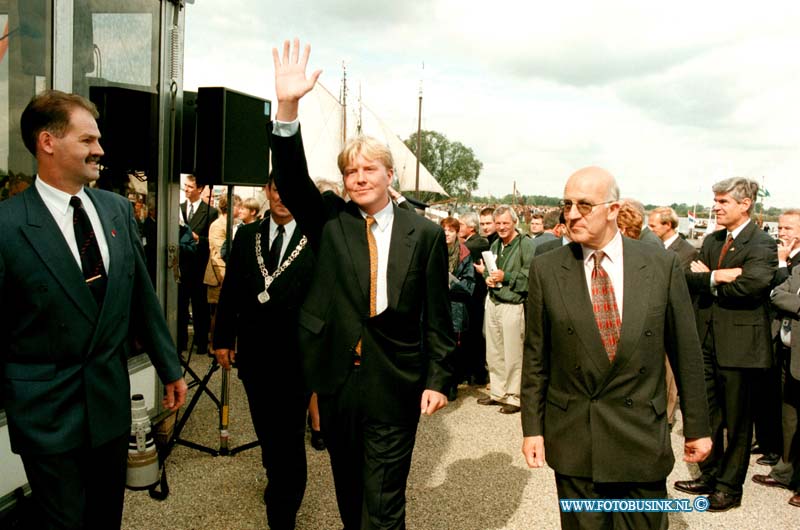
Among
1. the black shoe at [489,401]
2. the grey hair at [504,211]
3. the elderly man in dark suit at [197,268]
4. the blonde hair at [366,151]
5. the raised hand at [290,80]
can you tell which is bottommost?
the black shoe at [489,401]

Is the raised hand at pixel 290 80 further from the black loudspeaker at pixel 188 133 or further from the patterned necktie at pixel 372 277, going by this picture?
the black loudspeaker at pixel 188 133

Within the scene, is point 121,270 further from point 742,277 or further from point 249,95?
point 742,277

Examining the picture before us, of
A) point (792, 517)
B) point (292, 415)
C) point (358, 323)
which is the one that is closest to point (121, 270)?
point (358, 323)

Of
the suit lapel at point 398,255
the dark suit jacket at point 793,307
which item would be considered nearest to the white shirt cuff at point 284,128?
the suit lapel at point 398,255

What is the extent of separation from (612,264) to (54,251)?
2.17 m

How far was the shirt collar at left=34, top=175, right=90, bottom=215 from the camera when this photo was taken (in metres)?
2.27

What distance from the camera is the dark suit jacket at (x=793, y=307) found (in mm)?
4480

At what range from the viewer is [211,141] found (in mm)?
4500

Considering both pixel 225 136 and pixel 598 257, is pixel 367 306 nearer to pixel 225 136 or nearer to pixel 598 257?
pixel 598 257

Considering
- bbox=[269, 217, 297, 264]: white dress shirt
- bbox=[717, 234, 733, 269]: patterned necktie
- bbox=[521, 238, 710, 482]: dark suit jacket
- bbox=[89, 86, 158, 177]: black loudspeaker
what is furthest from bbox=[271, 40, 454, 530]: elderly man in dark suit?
bbox=[717, 234, 733, 269]: patterned necktie

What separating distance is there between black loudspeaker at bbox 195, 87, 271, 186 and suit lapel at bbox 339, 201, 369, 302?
6.03 ft

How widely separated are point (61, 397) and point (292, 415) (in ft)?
4.85

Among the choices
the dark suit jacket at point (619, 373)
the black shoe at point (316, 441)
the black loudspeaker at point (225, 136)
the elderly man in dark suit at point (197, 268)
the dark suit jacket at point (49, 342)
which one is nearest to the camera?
the dark suit jacket at point (49, 342)

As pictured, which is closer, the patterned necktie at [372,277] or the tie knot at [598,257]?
the tie knot at [598,257]
